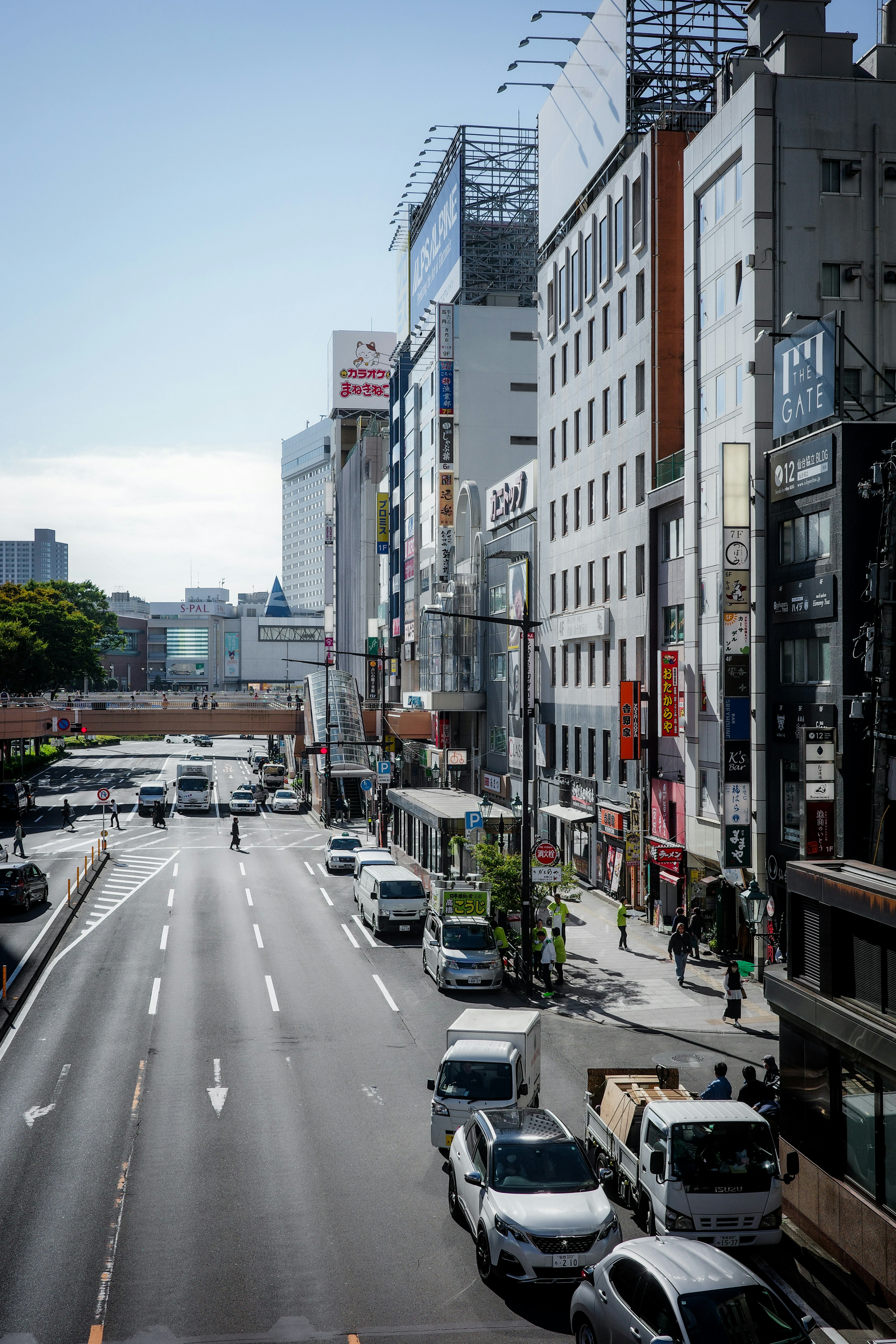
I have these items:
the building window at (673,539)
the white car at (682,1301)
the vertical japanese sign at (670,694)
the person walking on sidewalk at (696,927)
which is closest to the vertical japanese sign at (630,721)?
the vertical japanese sign at (670,694)

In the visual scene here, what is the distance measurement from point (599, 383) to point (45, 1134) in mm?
36108

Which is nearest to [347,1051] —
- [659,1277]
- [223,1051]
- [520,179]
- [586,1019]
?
[223,1051]

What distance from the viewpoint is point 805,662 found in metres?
29.9

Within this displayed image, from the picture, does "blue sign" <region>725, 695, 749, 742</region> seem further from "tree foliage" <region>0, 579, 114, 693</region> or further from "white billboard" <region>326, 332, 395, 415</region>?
"white billboard" <region>326, 332, 395, 415</region>

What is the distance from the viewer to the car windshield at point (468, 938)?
1190 inches

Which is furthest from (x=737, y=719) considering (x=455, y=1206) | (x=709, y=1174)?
(x=455, y=1206)

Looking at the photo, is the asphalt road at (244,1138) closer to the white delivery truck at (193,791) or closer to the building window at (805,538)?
the building window at (805,538)

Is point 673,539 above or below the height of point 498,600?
above

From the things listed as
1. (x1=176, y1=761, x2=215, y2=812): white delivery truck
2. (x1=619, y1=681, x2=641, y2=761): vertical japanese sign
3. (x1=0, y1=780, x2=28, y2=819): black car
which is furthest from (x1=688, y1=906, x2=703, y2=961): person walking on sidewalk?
(x1=176, y1=761, x2=215, y2=812): white delivery truck

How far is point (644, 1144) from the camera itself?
1512 cm

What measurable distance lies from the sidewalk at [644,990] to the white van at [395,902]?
495 centimetres

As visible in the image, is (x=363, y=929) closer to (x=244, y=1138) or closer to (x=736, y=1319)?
(x=244, y=1138)

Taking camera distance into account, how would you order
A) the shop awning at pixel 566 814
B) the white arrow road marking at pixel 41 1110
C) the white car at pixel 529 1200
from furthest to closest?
the shop awning at pixel 566 814 → the white arrow road marking at pixel 41 1110 → the white car at pixel 529 1200

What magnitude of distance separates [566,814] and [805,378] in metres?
23.9
